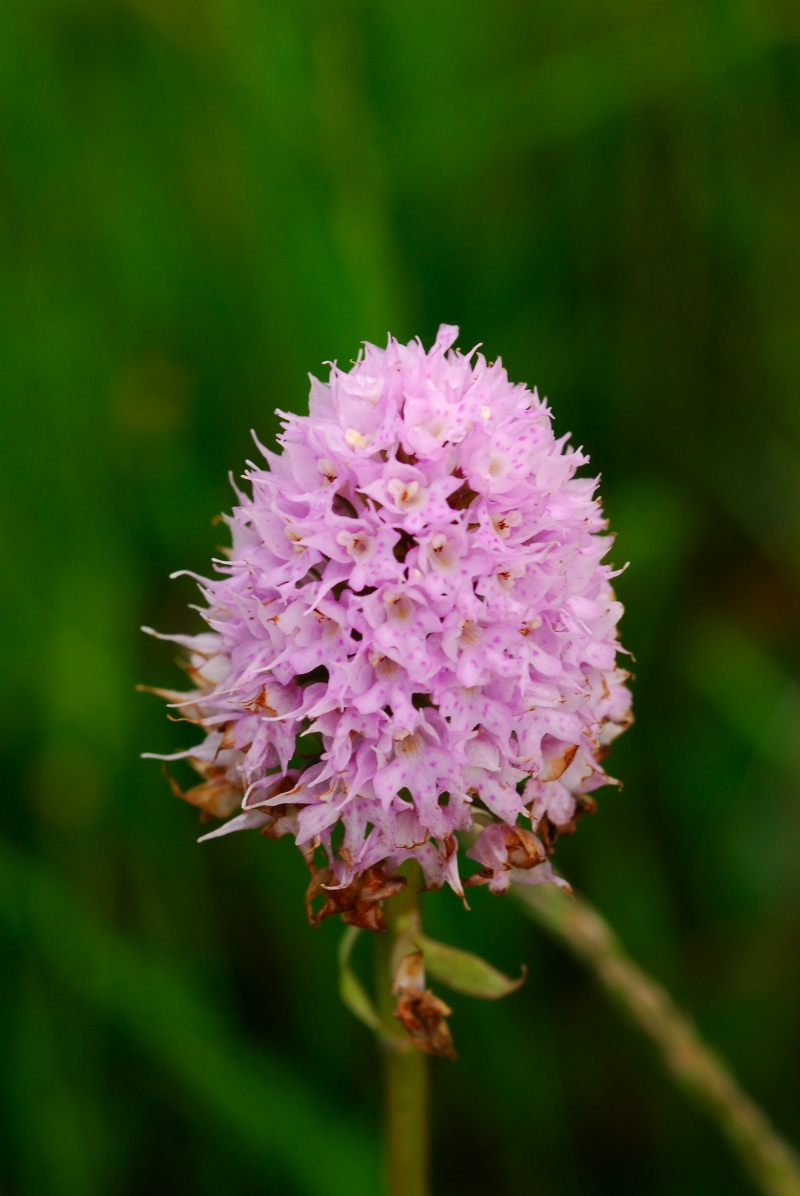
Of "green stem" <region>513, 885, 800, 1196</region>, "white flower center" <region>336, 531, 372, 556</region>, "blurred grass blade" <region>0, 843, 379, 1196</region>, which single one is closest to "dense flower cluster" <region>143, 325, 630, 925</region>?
"white flower center" <region>336, 531, 372, 556</region>

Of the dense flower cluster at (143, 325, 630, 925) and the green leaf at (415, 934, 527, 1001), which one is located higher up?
the dense flower cluster at (143, 325, 630, 925)

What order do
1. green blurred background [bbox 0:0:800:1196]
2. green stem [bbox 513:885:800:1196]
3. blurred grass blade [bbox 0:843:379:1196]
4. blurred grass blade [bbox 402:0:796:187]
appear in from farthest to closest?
blurred grass blade [bbox 402:0:796:187]
green blurred background [bbox 0:0:800:1196]
blurred grass blade [bbox 0:843:379:1196]
green stem [bbox 513:885:800:1196]

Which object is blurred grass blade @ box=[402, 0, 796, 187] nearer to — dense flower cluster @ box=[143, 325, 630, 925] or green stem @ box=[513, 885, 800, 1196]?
dense flower cluster @ box=[143, 325, 630, 925]

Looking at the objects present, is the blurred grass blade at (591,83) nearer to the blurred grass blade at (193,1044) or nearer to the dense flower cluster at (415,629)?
the dense flower cluster at (415,629)

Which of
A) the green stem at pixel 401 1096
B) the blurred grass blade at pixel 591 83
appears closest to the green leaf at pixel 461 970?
the green stem at pixel 401 1096

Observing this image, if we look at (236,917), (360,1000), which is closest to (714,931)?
(236,917)

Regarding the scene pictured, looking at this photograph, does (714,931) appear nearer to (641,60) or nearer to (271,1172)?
(271,1172)
